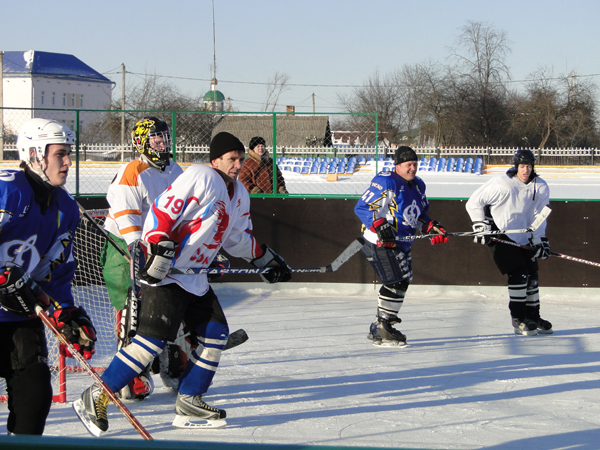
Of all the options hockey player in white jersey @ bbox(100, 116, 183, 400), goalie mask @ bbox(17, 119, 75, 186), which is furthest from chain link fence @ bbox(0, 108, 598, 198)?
goalie mask @ bbox(17, 119, 75, 186)

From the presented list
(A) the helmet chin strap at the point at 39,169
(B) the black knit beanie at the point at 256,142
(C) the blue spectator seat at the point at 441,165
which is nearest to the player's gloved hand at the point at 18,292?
(A) the helmet chin strap at the point at 39,169

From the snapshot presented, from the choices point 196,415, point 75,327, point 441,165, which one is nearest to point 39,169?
point 75,327

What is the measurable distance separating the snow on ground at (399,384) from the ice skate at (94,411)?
211 millimetres

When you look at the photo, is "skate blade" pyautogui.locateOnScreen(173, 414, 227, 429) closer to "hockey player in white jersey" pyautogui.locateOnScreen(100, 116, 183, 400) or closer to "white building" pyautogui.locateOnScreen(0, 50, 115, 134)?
"hockey player in white jersey" pyautogui.locateOnScreen(100, 116, 183, 400)

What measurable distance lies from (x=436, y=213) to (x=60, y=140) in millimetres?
5165

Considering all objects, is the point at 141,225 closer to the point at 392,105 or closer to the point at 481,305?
the point at 481,305

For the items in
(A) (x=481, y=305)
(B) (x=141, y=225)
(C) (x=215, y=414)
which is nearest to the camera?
(C) (x=215, y=414)

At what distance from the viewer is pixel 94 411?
271cm

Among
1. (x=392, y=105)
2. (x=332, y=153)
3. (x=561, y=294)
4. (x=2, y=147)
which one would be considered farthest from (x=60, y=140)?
(x=392, y=105)

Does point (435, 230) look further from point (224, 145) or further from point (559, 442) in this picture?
point (224, 145)

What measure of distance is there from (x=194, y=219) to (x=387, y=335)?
2367mm

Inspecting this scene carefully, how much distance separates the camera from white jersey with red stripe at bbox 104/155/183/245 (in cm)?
333

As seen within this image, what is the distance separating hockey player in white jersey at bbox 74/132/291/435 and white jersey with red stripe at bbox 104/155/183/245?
1.77 feet

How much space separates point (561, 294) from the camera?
6723 mm
